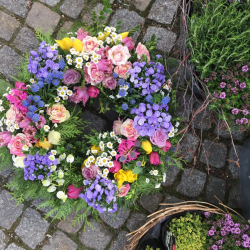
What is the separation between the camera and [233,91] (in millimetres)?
1597

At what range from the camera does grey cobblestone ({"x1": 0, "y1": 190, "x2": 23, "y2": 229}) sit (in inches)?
90.1

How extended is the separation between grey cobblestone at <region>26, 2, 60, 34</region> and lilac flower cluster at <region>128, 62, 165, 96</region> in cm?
124

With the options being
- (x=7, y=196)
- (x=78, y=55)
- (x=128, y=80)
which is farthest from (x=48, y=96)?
(x=7, y=196)

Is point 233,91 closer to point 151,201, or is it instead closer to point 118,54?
point 118,54

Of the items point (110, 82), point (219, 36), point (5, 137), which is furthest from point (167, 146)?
point (5, 137)

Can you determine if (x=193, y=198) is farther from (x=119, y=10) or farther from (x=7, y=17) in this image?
(x=7, y=17)

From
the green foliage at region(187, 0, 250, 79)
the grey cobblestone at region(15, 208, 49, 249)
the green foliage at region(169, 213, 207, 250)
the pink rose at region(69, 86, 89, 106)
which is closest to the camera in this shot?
the green foliage at region(187, 0, 250, 79)

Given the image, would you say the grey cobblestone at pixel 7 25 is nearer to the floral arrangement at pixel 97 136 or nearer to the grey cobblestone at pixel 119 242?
the floral arrangement at pixel 97 136

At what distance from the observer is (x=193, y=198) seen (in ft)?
7.76

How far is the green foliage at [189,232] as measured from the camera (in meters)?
1.90

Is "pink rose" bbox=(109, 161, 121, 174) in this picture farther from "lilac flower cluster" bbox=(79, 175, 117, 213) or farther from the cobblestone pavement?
the cobblestone pavement

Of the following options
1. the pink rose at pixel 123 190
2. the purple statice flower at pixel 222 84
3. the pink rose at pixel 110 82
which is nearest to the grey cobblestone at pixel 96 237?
the pink rose at pixel 123 190

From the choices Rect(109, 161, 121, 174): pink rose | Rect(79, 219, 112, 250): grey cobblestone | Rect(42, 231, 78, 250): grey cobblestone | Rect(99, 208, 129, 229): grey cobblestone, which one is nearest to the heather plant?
Rect(109, 161, 121, 174): pink rose

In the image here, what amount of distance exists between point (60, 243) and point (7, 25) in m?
2.24
